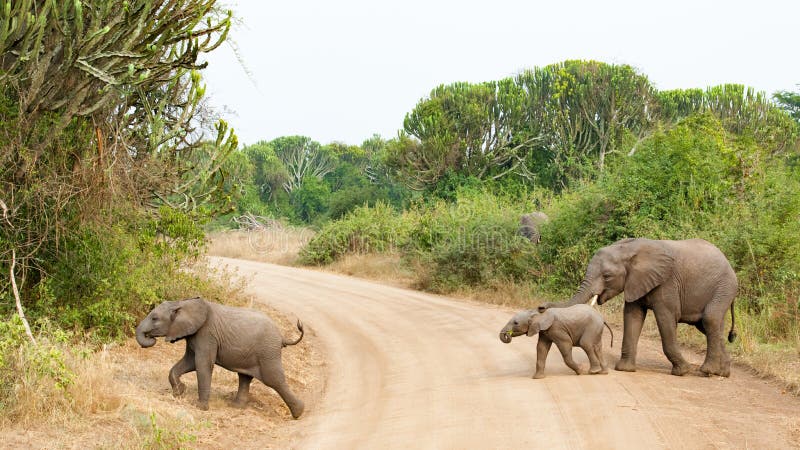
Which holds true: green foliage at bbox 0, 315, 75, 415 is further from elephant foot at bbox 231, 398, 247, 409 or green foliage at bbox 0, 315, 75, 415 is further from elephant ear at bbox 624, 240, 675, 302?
elephant ear at bbox 624, 240, 675, 302

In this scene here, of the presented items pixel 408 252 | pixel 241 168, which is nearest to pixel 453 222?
pixel 408 252

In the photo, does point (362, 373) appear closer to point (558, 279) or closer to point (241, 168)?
point (558, 279)

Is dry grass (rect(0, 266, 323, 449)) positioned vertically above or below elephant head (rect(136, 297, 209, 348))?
below

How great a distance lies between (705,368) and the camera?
11.0 metres

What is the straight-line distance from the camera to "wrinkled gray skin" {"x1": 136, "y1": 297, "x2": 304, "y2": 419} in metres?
9.34

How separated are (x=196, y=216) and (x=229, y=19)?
4.62 meters

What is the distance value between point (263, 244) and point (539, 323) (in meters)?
26.1

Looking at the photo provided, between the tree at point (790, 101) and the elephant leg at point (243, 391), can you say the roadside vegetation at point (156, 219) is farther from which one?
the tree at point (790, 101)

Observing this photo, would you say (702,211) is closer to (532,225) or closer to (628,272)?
(532,225)

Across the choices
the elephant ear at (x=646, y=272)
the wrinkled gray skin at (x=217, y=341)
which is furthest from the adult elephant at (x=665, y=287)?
the wrinkled gray skin at (x=217, y=341)

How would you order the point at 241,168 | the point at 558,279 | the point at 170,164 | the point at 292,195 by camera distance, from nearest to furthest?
the point at 170,164 < the point at 558,279 < the point at 241,168 < the point at 292,195

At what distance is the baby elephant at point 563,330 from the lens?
1045 cm

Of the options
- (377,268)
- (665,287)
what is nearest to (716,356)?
(665,287)

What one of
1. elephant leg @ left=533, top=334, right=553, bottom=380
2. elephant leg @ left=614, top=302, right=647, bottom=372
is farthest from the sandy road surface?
elephant leg @ left=614, top=302, right=647, bottom=372
